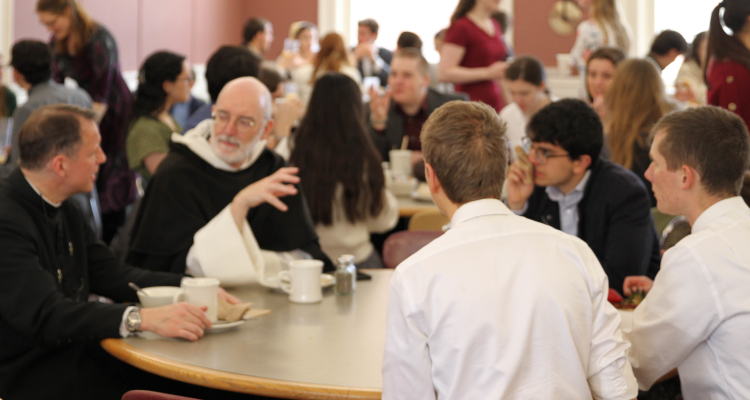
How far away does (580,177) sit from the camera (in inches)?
104

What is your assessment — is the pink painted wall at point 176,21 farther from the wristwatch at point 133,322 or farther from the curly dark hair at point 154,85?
the wristwatch at point 133,322

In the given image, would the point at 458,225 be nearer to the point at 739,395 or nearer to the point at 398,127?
the point at 739,395

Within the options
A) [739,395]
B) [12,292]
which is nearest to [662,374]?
[739,395]

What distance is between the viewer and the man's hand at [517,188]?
270cm

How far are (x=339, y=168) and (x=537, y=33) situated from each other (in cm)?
657

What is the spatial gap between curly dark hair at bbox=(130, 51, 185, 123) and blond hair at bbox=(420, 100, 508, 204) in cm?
306

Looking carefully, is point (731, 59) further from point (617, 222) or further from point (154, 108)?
point (154, 108)

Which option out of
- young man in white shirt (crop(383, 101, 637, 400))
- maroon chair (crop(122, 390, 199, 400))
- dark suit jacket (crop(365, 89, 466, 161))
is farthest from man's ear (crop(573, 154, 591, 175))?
dark suit jacket (crop(365, 89, 466, 161))

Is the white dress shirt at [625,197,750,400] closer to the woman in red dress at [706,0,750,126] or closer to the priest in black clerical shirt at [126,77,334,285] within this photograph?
the priest in black clerical shirt at [126,77,334,285]

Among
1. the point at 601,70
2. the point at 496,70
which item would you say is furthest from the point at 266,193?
the point at 496,70

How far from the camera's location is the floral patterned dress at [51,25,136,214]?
15.8 ft

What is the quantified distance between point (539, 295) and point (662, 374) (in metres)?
0.55

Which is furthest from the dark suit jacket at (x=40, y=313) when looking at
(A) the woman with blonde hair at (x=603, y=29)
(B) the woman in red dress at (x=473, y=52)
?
(A) the woman with blonde hair at (x=603, y=29)

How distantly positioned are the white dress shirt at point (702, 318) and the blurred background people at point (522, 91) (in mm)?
3035
